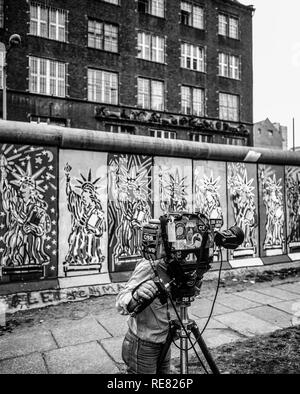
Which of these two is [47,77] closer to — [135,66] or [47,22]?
[47,22]

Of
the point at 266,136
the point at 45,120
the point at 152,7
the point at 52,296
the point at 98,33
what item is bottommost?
the point at 52,296

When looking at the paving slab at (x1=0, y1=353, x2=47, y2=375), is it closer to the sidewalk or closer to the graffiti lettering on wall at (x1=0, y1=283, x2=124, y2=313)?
the sidewalk

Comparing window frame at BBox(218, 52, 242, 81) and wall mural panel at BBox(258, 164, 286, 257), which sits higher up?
window frame at BBox(218, 52, 242, 81)

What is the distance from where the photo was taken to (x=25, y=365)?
3.39 meters

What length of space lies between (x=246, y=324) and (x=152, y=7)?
26.9 metres

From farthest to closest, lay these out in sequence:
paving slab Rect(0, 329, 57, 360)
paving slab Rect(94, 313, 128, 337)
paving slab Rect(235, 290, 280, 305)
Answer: paving slab Rect(235, 290, 280, 305) → paving slab Rect(94, 313, 128, 337) → paving slab Rect(0, 329, 57, 360)

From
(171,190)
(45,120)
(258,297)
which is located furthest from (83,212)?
(45,120)

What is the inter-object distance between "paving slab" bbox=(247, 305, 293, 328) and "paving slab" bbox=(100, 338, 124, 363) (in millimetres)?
2310

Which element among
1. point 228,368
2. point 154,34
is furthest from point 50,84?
point 228,368

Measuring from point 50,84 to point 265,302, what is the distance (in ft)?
68.2

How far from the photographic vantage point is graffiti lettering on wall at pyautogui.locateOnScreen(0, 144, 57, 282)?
17.0ft

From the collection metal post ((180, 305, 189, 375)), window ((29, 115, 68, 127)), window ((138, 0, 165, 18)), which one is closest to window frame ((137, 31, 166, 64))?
window ((138, 0, 165, 18))

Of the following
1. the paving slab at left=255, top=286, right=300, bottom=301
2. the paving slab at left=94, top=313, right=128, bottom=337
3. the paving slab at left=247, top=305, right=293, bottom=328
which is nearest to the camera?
the paving slab at left=94, top=313, right=128, bottom=337
